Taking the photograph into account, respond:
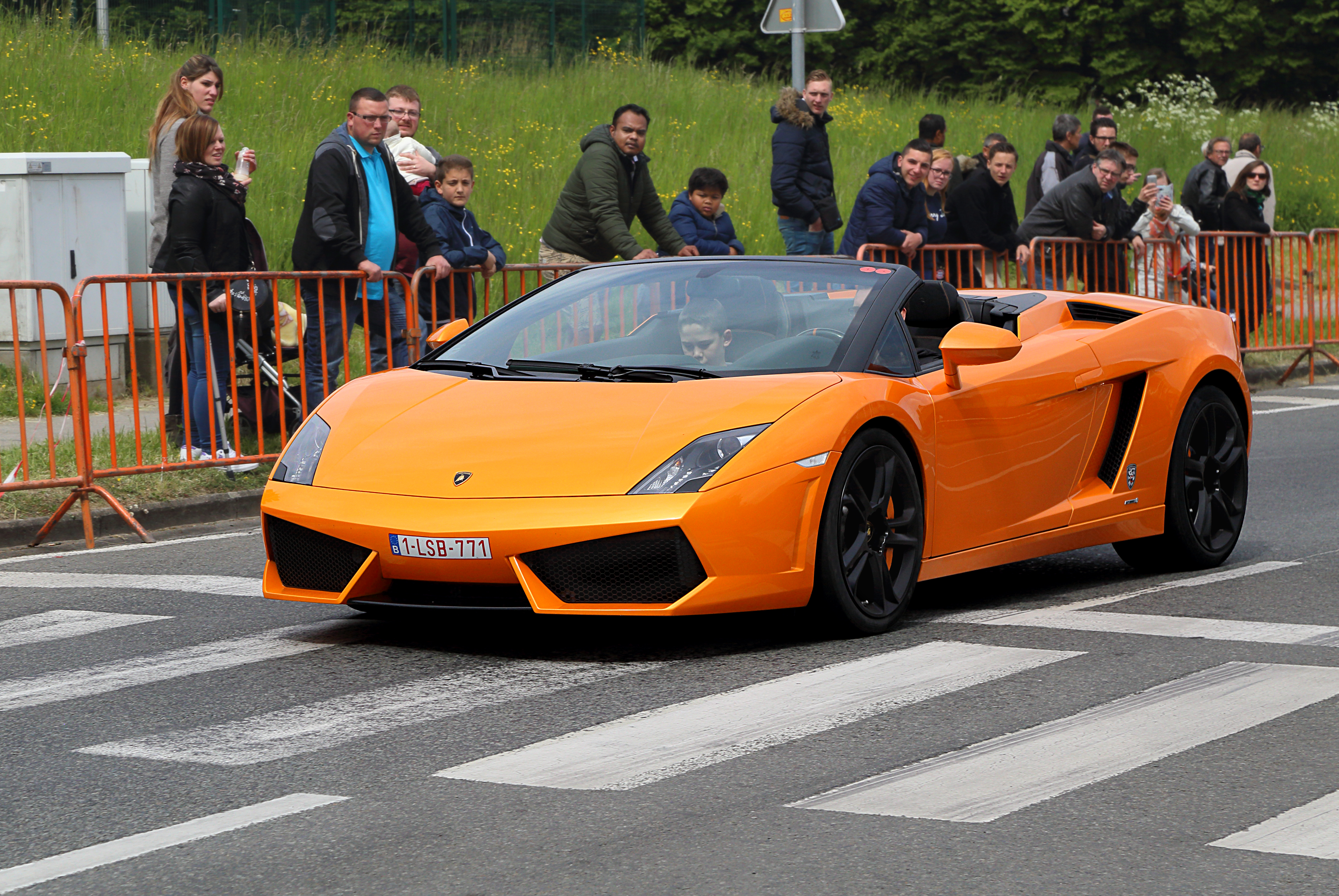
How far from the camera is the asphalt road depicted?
3834 millimetres

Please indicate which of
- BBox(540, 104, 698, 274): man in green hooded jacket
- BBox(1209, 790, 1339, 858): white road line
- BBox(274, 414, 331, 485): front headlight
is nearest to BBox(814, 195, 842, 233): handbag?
BBox(540, 104, 698, 274): man in green hooded jacket

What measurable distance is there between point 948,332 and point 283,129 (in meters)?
14.7

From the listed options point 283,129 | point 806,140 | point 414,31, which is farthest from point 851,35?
point 806,140

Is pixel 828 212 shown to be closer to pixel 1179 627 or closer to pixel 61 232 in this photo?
pixel 61 232

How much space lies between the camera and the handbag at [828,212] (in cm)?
1497

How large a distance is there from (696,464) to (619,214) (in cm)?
755

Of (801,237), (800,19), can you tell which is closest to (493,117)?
(800,19)

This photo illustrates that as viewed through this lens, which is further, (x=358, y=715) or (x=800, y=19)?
(x=800, y=19)

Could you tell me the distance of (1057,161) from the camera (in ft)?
58.5

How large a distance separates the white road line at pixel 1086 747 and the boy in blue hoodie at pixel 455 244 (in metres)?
6.71

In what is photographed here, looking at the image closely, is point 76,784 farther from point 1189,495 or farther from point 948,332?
point 1189,495

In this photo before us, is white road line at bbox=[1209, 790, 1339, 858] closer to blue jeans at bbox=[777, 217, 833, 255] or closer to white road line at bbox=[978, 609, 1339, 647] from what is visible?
white road line at bbox=[978, 609, 1339, 647]

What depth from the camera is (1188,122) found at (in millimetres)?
34156

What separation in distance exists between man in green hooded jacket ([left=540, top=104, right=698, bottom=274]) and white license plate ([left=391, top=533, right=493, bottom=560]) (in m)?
7.15
